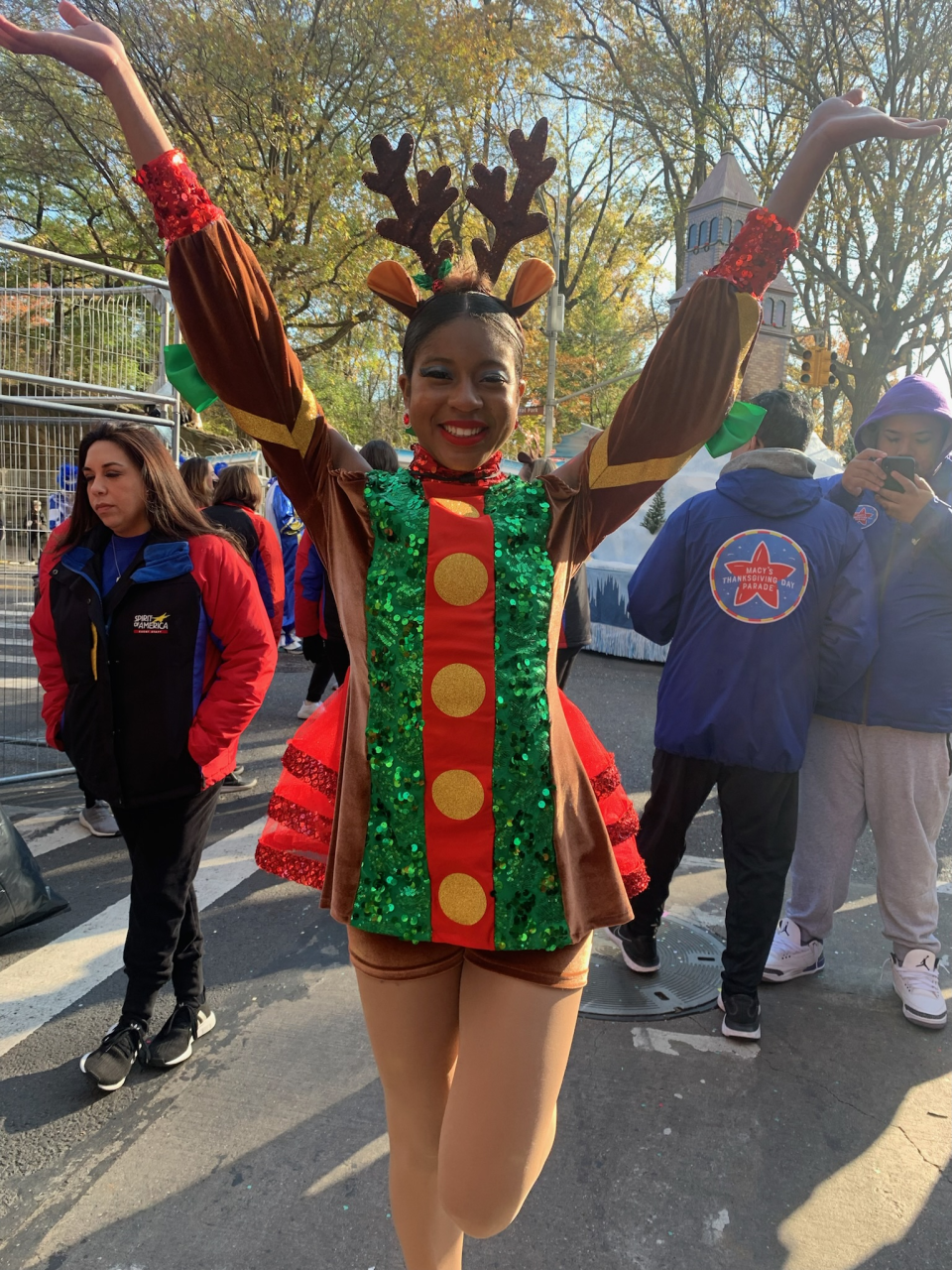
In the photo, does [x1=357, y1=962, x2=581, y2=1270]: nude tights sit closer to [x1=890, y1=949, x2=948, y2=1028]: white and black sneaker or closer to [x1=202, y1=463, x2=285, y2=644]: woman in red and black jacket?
[x1=890, y1=949, x2=948, y2=1028]: white and black sneaker

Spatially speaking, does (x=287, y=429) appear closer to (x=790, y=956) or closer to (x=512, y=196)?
(x=512, y=196)

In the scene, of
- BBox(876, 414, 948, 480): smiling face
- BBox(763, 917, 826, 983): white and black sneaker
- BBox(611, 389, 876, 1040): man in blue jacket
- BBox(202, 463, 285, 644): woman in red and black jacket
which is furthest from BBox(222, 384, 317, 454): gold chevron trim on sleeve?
BBox(202, 463, 285, 644): woman in red and black jacket

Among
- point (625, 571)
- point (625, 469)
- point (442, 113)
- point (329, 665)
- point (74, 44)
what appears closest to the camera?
point (74, 44)

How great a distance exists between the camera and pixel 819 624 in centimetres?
298

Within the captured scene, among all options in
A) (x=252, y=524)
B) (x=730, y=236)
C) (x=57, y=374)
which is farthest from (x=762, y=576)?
(x=730, y=236)

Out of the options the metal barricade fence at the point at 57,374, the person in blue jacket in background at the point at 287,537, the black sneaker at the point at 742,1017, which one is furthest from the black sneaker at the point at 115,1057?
the person in blue jacket in background at the point at 287,537

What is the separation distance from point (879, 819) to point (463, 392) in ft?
8.31

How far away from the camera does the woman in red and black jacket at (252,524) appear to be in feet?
17.4

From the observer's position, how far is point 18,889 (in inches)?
133

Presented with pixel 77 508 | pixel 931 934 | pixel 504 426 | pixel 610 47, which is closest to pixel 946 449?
pixel 931 934

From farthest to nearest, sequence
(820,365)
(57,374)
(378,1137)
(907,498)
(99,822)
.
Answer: (820,365)
(57,374)
(99,822)
(907,498)
(378,1137)

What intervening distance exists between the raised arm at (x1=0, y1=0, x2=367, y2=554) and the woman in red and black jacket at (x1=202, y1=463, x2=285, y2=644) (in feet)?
12.5

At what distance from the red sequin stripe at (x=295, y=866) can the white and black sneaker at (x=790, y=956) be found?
89.9 inches

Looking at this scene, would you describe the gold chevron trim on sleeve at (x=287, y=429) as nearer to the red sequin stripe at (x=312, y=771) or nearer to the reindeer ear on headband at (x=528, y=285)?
the reindeer ear on headband at (x=528, y=285)
